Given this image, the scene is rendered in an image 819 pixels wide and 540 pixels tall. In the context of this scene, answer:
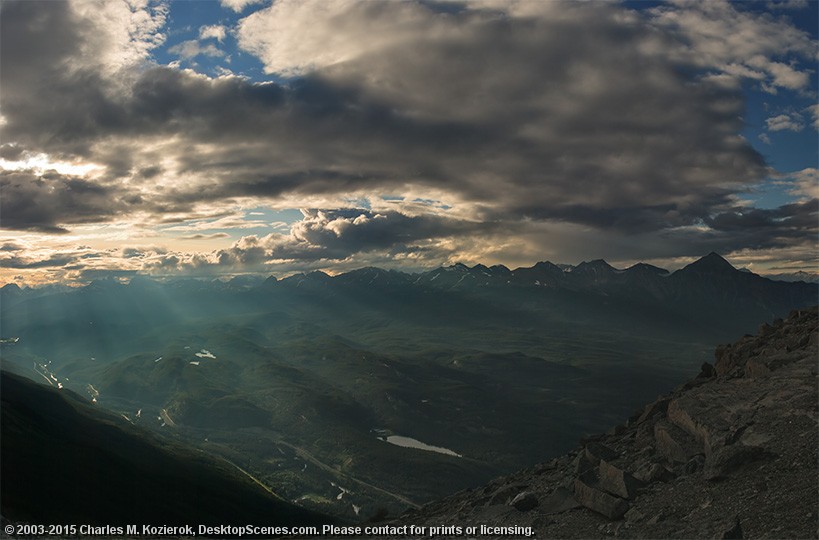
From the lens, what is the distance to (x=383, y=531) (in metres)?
51.4

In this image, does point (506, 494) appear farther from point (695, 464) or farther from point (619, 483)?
point (695, 464)

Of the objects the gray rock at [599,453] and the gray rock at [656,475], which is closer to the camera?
the gray rock at [656,475]

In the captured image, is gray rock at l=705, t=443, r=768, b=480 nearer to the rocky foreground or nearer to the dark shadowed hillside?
the rocky foreground

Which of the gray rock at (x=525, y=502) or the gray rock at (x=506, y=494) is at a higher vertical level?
the gray rock at (x=525, y=502)

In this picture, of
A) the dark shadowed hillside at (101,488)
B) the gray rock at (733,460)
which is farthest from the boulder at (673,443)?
the dark shadowed hillside at (101,488)

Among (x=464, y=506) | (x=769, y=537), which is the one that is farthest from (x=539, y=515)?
(x=769, y=537)

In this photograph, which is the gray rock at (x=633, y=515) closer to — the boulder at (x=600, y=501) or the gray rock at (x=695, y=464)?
the boulder at (x=600, y=501)

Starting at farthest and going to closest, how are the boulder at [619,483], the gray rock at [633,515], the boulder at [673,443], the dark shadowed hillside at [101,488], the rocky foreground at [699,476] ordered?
the dark shadowed hillside at [101,488], the boulder at [673,443], the boulder at [619,483], the gray rock at [633,515], the rocky foreground at [699,476]

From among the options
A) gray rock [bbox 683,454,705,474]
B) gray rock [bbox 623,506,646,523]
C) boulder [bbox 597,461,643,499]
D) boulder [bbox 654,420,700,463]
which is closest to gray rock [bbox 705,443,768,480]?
gray rock [bbox 683,454,705,474]

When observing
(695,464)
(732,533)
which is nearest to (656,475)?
(695,464)

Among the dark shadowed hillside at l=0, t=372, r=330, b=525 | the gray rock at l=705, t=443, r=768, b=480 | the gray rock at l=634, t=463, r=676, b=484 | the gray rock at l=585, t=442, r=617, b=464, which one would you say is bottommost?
the dark shadowed hillside at l=0, t=372, r=330, b=525

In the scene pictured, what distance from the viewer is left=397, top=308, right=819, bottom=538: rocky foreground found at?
3422cm

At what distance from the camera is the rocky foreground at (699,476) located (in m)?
34.2

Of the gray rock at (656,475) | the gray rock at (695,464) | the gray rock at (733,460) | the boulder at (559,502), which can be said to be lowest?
the boulder at (559,502)
